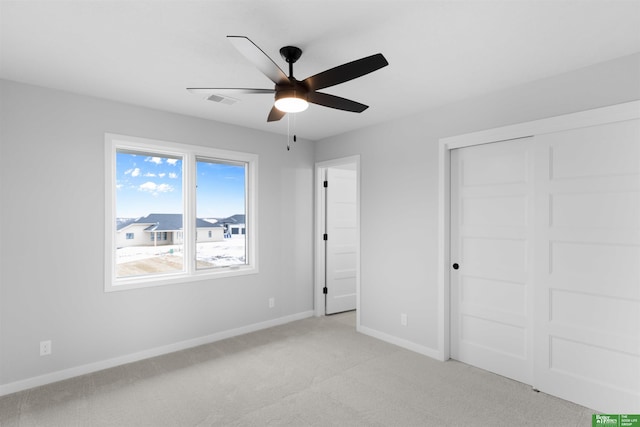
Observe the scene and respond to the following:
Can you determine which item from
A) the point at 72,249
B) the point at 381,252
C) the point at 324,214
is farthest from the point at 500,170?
the point at 72,249

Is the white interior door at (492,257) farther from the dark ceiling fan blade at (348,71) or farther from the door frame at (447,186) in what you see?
the dark ceiling fan blade at (348,71)

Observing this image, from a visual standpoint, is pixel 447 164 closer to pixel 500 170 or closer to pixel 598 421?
pixel 500 170

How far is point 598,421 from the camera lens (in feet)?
7.73

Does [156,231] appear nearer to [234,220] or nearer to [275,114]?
[234,220]

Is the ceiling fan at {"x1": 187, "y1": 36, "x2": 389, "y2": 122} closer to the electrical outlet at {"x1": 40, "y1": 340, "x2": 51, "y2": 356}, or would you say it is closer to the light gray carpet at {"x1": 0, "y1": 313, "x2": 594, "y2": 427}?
the light gray carpet at {"x1": 0, "y1": 313, "x2": 594, "y2": 427}

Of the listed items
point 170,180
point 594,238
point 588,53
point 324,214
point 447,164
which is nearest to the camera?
point 588,53

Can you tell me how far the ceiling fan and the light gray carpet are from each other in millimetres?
2209

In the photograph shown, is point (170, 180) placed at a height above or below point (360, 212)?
above

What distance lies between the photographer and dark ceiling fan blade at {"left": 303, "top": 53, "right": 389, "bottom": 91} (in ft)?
5.65

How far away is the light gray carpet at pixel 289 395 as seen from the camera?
239 centimetres

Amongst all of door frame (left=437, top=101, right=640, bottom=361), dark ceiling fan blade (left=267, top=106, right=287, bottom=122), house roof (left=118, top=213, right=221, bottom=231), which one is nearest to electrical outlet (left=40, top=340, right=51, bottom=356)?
house roof (left=118, top=213, right=221, bottom=231)

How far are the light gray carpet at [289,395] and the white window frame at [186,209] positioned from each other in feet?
2.65

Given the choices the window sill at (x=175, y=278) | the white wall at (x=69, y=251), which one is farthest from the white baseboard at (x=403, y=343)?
the white wall at (x=69, y=251)

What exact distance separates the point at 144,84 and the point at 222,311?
2566 millimetres
